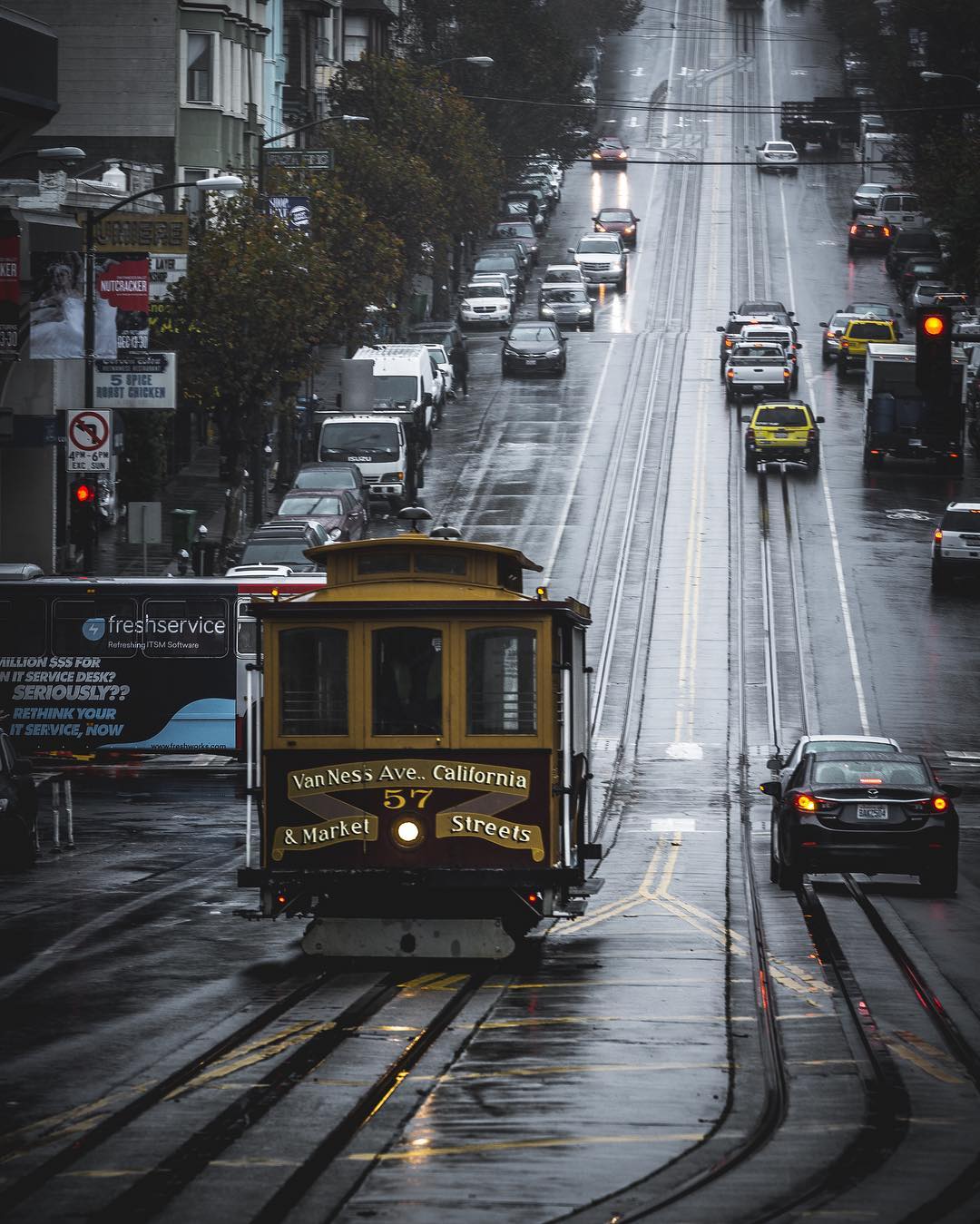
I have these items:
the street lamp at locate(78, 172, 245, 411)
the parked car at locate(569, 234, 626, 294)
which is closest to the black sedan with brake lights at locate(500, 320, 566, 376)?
the parked car at locate(569, 234, 626, 294)

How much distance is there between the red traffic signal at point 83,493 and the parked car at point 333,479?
14.8 meters

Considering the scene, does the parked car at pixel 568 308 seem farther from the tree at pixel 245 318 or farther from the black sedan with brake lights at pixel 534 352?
the tree at pixel 245 318

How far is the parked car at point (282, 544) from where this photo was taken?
130 ft

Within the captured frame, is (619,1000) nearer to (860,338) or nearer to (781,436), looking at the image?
(781,436)

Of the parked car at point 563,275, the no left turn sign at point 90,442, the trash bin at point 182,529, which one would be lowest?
the trash bin at point 182,529

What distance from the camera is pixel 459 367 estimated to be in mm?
69875

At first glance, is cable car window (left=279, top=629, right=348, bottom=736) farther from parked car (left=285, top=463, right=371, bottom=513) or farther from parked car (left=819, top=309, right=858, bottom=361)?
parked car (left=819, top=309, right=858, bottom=361)

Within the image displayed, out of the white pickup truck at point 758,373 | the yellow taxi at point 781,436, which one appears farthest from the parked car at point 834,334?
the yellow taxi at point 781,436

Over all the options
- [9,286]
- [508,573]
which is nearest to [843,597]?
[9,286]

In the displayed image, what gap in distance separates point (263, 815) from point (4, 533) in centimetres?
3321

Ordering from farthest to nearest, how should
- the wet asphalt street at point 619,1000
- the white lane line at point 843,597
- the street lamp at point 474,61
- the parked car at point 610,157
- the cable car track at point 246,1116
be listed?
1. the parked car at point 610,157
2. the street lamp at point 474,61
3. the white lane line at point 843,597
4. the wet asphalt street at point 619,1000
5. the cable car track at point 246,1116

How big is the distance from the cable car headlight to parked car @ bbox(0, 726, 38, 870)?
28.1 ft

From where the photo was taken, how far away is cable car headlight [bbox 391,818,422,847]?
15727 millimetres

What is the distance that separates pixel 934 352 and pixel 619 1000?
8.67 meters
